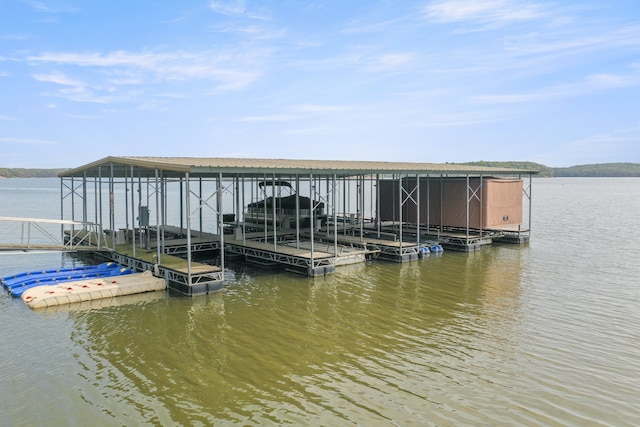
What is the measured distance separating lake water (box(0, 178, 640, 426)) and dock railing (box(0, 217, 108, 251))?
13.1 feet

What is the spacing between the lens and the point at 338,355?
36.7ft

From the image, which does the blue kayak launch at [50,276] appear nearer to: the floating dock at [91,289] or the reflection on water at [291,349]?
the floating dock at [91,289]

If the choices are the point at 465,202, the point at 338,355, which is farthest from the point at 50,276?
the point at 465,202

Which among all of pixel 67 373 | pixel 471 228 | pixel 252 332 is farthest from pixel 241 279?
pixel 471 228

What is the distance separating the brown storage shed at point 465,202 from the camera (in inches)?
1053

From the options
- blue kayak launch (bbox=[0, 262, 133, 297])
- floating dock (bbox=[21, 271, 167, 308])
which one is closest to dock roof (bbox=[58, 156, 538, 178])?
floating dock (bbox=[21, 271, 167, 308])

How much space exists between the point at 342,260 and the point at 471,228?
34.4 ft

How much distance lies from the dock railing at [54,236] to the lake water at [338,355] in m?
4.00

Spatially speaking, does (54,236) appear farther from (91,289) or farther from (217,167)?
(217,167)

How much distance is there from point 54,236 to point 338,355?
29.1 meters

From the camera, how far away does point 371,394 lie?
30.2 feet

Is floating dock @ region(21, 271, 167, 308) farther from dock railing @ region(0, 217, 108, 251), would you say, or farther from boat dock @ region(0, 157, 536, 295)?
dock railing @ region(0, 217, 108, 251)

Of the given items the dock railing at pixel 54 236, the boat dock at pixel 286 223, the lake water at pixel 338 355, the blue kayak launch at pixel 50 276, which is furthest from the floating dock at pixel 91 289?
the dock railing at pixel 54 236

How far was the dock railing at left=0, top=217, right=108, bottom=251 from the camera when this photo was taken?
730 inches
